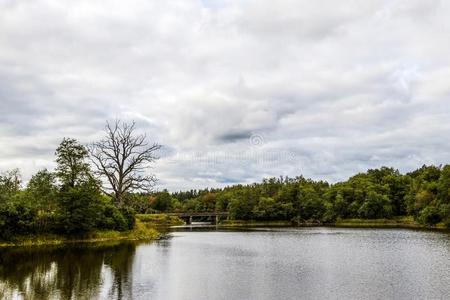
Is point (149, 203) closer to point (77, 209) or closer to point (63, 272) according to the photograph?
point (77, 209)

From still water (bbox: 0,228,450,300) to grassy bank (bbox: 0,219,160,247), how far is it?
7.33 metres

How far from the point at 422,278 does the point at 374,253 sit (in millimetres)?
18607

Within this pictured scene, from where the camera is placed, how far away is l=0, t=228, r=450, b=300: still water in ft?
101

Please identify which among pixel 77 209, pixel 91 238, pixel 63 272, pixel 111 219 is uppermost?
pixel 77 209

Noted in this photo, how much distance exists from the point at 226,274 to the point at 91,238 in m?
42.3

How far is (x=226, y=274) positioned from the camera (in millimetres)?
38812

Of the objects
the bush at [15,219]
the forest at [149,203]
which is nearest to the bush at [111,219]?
the forest at [149,203]

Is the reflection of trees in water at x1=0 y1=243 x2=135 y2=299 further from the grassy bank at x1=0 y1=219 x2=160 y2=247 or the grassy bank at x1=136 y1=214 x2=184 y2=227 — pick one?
the grassy bank at x1=136 y1=214 x2=184 y2=227

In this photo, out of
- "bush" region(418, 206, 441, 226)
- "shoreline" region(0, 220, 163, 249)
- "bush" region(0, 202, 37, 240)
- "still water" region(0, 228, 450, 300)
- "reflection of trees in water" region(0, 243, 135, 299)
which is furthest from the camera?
"bush" region(418, 206, 441, 226)

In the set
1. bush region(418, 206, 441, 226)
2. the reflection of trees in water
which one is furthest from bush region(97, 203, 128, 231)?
bush region(418, 206, 441, 226)

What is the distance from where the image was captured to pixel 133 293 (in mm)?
30516

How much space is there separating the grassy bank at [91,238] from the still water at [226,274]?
7329 millimetres

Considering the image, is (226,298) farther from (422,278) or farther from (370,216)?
(370,216)

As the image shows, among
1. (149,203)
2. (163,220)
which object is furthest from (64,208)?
(163,220)
